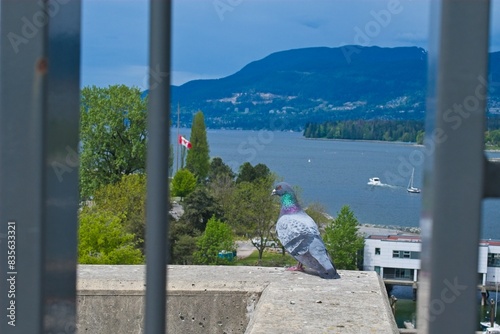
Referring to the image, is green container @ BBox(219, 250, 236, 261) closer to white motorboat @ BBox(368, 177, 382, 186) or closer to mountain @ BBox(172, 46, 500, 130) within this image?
mountain @ BBox(172, 46, 500, 130)

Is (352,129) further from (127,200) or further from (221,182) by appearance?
(127,200)

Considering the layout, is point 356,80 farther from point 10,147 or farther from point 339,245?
point 10,147

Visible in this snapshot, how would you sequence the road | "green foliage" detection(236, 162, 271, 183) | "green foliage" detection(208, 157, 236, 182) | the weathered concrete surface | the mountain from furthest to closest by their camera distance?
the mountain, "green foliage" detection(208, 157, 236, 182), "green foliage" detection(236, 162, 271, 183), the road, the weathered concrete surface

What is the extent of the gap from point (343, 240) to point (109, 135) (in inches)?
324

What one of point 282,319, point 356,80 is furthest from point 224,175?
point 282,319

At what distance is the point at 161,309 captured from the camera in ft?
1.51

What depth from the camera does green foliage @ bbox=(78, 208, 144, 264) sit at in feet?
43.8

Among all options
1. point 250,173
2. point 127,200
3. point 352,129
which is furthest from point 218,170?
point 127,200

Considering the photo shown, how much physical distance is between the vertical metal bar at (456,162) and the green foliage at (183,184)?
83.8 feet

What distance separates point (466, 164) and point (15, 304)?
0.98ft

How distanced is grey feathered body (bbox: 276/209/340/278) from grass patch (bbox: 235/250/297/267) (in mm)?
16362

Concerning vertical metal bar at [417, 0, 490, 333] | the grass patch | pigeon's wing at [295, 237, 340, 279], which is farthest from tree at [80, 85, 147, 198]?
vertical metal bar at [417, 0, 490, 333]

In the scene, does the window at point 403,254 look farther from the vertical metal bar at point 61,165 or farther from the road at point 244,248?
the vertical metal bar at point 61,165

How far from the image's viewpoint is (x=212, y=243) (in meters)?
21.1
